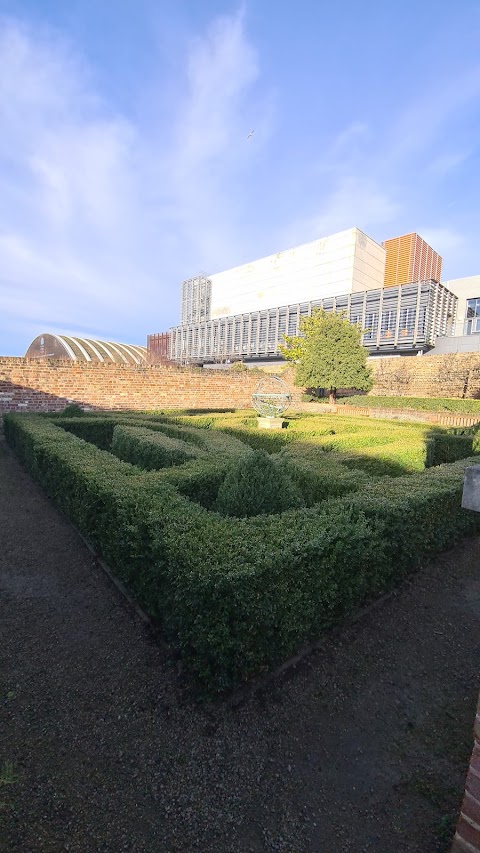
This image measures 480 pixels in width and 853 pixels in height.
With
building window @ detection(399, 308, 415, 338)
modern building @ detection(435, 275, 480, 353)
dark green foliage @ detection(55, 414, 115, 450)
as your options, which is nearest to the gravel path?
dark green foliage @ detection(55, 414, 115, 450)

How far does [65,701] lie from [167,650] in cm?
66

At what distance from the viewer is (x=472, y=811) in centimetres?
137

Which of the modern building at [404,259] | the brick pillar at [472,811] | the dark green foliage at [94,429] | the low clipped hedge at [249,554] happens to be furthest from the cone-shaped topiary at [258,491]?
the modern building at [404,259]

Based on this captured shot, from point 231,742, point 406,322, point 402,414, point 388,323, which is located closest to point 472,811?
point 231,742

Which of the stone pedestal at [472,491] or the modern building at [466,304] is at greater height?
the modern building at [466,304]

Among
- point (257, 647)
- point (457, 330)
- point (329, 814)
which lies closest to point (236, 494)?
point (257, 647)

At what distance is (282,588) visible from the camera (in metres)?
2.26

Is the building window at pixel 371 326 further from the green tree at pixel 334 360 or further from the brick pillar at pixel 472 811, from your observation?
the brick pillar at pixel 472 811

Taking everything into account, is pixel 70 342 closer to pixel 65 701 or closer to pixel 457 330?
pixel 457 330

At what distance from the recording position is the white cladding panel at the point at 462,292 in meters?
30.9

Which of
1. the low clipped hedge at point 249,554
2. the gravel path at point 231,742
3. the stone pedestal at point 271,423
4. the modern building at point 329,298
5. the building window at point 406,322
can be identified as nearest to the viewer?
the gravel path at point 231,742

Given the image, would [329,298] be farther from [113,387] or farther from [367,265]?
[113,387]

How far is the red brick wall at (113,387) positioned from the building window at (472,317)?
21822 mm

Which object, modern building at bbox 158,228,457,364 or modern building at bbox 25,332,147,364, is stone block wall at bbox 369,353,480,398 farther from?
modern building at bbox 25,332,147,364
